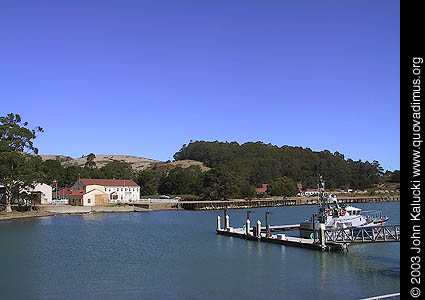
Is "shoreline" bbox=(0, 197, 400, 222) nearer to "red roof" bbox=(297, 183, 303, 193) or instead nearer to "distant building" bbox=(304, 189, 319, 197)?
"distant building" bbox=(304, 189, 319, 197)

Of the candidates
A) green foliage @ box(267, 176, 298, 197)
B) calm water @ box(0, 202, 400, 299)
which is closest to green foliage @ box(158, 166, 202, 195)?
green foliage @ box(267, 176, 298, 197)

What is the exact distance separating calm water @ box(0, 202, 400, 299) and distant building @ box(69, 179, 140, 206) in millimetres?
44097

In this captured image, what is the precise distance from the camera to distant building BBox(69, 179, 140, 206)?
94.1 meters

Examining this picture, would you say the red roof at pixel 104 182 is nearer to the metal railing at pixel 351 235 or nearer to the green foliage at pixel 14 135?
the green foliage at pixel 14 135

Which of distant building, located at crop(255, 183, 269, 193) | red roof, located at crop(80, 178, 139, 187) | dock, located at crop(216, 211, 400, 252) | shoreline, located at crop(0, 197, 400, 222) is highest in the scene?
red roof, located at crop(80, 178, 139, 187)

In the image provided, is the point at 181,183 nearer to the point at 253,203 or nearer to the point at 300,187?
the point at 253,203

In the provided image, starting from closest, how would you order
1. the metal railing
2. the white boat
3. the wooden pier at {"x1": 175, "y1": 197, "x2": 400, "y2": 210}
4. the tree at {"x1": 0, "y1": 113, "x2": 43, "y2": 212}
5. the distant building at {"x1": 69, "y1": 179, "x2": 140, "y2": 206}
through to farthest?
the metal railing → the white boat → the tree at {"x1": 0, "y1": 113, "x2": 43, "y2": 212} → the distant building at {"x1": 69, "y1": 179, "x2": 140, "y2": 206} → the wooden pier at {"x1": 175, "y1": 197, "x2": 400, "y2": 210}

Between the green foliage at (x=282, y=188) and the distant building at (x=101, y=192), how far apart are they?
46.8 metres

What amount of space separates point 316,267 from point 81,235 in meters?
30.2

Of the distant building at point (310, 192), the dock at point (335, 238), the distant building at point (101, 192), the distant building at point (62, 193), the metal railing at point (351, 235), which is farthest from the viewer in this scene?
the distant building at point (310, 192)

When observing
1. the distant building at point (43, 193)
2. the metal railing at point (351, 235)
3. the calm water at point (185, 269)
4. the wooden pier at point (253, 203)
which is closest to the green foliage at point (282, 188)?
the wooden pier at point (253, 203)

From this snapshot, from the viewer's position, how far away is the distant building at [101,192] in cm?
9406

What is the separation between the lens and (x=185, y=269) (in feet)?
106
